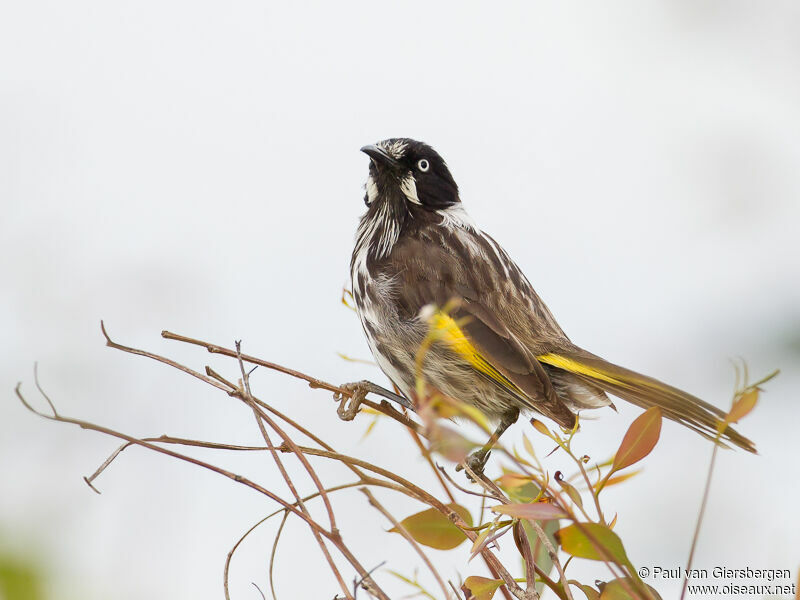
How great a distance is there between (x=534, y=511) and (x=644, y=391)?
1582 millimetres

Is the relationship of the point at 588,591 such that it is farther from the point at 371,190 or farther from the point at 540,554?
the point at 371,190

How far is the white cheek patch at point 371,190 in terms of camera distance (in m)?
3.68

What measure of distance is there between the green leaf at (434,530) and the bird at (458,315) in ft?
3.15

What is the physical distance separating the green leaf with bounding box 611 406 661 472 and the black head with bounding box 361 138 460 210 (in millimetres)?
2392

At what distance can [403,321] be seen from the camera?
10.1 feet

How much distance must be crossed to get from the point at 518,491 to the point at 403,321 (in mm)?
1424

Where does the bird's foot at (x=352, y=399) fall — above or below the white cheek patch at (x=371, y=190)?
below

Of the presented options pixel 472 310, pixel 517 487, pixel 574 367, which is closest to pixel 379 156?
pixel 472 310

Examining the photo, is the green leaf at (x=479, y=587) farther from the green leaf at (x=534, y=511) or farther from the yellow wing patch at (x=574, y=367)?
the yellow wing patch at (x=574, y=367)

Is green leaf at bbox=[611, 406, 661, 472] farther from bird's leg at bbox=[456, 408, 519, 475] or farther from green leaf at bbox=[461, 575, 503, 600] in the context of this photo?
bird's leg at bbox=[456, 408, 519, 475]

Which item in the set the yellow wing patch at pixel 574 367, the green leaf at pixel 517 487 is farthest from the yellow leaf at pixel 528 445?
the yellow wing patch at pixel 574 367

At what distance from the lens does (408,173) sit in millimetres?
3611

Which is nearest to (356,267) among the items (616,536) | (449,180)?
(449,180)

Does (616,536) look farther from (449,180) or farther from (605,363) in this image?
(449,180)
